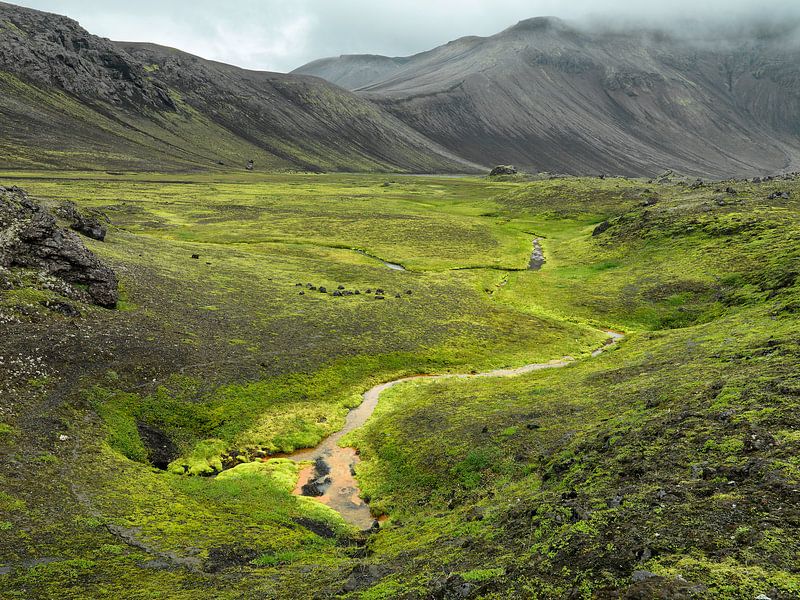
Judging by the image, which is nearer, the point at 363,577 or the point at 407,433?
the point at 363,577

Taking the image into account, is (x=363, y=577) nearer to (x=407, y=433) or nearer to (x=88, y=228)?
(x=407, y=433)

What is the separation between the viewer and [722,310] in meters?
61.2

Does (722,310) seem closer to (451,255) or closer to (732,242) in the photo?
(732,242)

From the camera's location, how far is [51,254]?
49219 mm

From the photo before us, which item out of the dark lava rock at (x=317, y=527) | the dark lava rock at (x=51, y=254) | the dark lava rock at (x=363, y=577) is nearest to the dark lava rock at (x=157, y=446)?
the dark lava rock at (x=317, y=527)

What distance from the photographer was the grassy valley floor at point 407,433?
1814 cm

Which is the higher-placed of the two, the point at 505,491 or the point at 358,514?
the point at 505,491

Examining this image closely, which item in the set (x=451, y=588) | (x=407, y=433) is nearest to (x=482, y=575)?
(x=451, y=588)

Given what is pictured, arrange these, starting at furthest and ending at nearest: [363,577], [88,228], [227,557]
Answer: [88,228]
[227,557]
[363,577]

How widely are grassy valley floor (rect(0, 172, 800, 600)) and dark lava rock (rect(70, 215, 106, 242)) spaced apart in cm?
803

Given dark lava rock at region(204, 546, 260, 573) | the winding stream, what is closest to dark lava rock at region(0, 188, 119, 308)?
the winding stream

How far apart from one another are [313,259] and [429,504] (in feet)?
227

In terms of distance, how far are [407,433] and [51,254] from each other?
37.8 meters

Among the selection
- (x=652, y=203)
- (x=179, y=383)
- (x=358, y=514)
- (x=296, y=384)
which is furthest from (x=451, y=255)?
(x=358, y=514)
